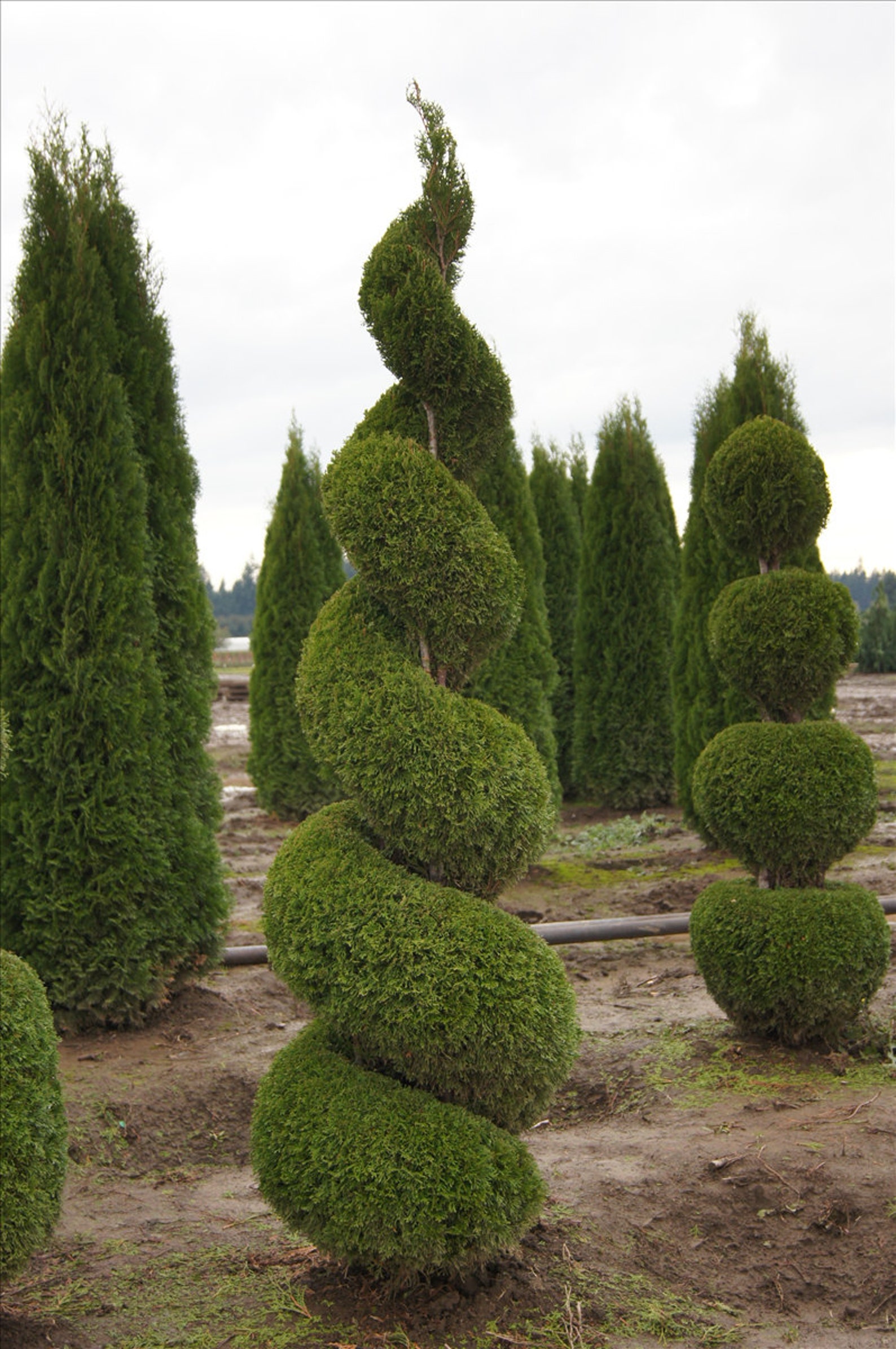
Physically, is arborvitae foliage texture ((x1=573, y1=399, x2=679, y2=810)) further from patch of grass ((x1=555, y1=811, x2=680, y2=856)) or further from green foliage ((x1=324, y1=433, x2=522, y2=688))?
green foliage ((x1=324, y1=433, x2=522, y2=688))

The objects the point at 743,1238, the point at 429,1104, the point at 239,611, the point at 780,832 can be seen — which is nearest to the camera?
the point at 429,1104

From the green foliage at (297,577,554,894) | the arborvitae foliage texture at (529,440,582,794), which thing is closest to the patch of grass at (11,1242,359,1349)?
the green foliage at (297,577,554,894)

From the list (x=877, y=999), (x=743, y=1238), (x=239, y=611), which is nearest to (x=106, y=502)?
(x=743, y=1238)

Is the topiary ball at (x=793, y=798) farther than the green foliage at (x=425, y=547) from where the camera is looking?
Yes

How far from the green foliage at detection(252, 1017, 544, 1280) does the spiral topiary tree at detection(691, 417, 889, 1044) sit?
8.13ft

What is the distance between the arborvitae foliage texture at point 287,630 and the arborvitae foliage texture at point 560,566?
11.7ft

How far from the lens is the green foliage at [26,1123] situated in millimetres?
3047

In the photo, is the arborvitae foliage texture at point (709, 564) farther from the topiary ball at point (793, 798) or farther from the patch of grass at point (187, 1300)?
the patch of grass at point (187, 1300)

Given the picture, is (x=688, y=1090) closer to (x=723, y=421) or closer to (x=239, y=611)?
(x=723, y=421)

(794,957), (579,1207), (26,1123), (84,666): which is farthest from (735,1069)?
(84,666)

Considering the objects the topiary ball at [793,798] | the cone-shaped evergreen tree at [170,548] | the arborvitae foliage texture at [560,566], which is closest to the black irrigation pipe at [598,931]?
the cone-shaped evergreen tree at [170,548]

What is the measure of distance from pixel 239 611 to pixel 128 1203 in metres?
104

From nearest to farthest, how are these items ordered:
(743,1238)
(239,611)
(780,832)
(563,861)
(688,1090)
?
1. (743,1238)
2. (688,1090)
3. (780,832)
4. (563,861)
5. (239,611)

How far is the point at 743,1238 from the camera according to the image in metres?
3.84
